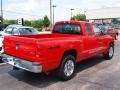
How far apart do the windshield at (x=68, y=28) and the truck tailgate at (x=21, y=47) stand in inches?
99.8

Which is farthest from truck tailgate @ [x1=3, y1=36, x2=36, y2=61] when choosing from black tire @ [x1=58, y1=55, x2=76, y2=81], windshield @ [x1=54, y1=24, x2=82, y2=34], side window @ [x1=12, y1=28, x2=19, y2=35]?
side window @ [x1=12, y1=28, x2=19, y2=35]

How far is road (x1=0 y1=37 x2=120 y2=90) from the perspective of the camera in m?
6.60

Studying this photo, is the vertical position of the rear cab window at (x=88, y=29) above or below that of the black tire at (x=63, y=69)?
above

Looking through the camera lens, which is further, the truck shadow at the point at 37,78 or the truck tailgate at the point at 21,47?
the truck shadow at the point at 37,78

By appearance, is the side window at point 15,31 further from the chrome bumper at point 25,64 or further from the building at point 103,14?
the building at point 103,14

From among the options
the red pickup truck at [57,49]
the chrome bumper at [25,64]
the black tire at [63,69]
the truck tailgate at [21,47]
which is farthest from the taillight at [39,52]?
the black tire at [63,69]

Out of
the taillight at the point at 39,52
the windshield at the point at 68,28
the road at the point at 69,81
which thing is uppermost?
the windshield at the point at 68,28

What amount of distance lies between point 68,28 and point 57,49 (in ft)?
8.06

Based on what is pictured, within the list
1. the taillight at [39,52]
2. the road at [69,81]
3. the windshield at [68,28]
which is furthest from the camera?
the windshield at [68,28]

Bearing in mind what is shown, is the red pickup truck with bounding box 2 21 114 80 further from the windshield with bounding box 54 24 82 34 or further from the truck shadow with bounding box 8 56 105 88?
the truck shadow with bounding box 8 56 105 88

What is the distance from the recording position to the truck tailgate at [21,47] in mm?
6289

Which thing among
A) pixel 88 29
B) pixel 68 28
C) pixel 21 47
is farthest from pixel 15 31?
pixel 21 47

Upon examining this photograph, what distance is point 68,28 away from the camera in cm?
896

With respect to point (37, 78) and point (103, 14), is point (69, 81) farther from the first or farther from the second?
point (103, 14)
